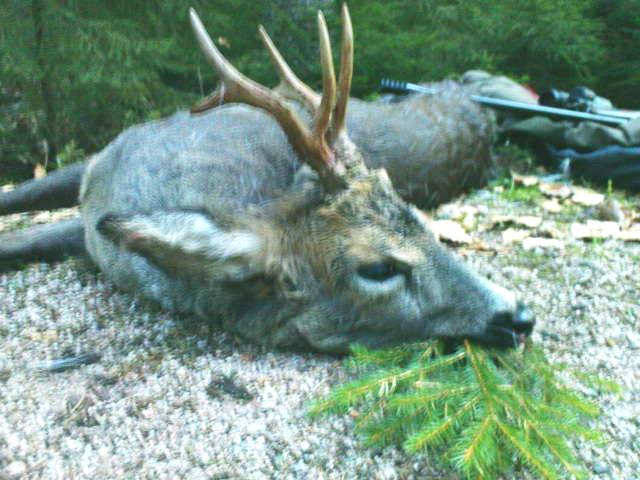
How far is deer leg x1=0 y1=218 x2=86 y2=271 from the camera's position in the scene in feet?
12.5

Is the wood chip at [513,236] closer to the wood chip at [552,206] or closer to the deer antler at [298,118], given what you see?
the wood chip at [552,206]

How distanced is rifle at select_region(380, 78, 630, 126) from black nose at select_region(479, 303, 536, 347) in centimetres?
301

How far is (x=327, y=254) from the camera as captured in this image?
294 cm

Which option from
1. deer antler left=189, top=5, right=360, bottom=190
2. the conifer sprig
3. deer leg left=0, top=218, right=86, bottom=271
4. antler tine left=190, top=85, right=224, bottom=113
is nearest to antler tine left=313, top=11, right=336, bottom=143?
deer antler left=189, top=5, right=360, bottom=190

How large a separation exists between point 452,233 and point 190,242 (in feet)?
6.36

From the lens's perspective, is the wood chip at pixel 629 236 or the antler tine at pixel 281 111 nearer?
the antler tine at pixel 281 111

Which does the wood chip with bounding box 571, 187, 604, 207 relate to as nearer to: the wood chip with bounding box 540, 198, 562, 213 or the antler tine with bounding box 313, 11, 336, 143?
the wood chip with bounding box 540, 198, 562, 213

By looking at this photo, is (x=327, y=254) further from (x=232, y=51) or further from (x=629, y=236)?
(x=232, y=51)

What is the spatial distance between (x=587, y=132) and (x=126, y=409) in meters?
4.18

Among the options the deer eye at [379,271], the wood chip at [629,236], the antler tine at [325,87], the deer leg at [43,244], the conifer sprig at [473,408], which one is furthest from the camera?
the wood chip at [629,236]

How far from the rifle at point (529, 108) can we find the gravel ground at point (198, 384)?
2.02 metres

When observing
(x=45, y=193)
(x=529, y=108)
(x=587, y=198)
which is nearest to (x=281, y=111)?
(x=45, y=193)

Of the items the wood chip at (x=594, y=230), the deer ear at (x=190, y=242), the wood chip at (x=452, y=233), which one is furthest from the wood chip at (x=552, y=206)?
the deer ear at (x=190, y=242)

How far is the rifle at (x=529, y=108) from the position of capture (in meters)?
5.62
